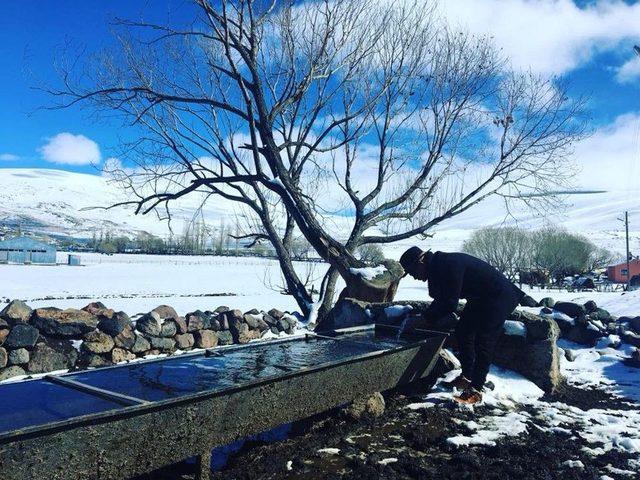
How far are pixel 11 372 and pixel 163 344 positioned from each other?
7.68ft

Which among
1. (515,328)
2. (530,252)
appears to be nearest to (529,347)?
(515,328)

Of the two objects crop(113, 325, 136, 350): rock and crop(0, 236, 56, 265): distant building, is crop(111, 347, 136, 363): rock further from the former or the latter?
crop(0, 236, 56, 265): distant building

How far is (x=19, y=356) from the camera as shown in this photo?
23.2 ft

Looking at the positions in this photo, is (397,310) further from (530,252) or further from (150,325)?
(530,252)

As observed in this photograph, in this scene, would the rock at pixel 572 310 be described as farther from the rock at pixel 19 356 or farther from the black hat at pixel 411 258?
the rock at pixel 19 356

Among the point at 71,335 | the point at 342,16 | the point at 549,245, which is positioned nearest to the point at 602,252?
the point at 549,245

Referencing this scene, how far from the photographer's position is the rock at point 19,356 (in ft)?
23.0

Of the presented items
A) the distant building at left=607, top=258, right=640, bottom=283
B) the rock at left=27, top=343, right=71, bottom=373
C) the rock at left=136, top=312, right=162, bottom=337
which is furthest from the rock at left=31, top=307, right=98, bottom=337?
Result: the distant building at left=607, top=258, right=640, bottom=283

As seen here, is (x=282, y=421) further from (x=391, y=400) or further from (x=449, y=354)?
(x=449, y=354)

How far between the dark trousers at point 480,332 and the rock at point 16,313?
5772mm

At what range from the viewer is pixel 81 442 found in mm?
2873

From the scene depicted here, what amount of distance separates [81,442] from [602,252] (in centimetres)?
7906

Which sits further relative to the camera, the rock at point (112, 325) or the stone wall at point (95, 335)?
the rock at point (112, 325)

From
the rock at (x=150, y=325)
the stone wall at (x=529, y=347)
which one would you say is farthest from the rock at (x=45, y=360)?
the stone wall at (x=529, y=347)
